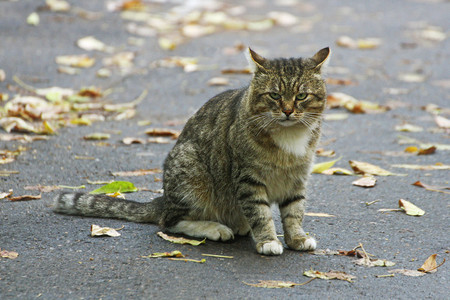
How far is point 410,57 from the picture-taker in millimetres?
10570

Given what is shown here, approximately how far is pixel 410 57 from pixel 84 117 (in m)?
5.63

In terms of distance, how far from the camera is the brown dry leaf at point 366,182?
5.62 meters

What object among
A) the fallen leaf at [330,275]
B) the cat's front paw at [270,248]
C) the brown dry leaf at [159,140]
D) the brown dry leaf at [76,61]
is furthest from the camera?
the brown dry leaf at [76,61]

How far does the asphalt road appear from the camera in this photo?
3.61m

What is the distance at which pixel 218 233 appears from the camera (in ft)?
14.4

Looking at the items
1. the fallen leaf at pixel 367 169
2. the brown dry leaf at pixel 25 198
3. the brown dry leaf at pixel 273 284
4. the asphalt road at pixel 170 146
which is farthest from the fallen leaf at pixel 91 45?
the brown dry leaf at pixel 273 284

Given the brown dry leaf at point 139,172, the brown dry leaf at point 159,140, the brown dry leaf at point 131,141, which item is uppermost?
the brown dry leaf at point 139,172

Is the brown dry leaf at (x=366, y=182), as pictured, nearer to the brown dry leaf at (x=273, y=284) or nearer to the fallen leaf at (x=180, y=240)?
the fallen leaf at (x=180, y=240)

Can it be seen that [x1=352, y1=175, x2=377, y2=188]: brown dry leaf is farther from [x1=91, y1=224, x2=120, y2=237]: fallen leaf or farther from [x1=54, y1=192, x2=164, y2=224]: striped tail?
[x1=91, y1=224, x2=120, y2=237]: fallen leaf

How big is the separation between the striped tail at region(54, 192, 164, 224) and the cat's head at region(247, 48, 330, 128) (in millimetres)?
1015

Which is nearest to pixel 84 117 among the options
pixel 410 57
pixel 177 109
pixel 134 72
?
pixel 177 109

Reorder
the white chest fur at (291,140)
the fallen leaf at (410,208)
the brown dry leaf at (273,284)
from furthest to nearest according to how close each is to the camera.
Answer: the fallen leaf at (410,208) → the white chest fur at (291,140) → the brown dry leaf at (273,284)

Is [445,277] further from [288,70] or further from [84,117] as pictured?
[84,117]

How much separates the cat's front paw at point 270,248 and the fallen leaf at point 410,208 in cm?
129
